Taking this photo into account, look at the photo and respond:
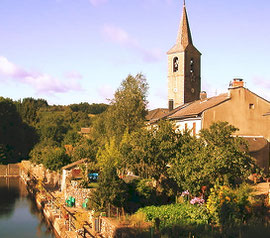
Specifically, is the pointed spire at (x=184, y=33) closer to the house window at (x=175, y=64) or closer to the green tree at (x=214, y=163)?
the house window at (x=175, y=64)

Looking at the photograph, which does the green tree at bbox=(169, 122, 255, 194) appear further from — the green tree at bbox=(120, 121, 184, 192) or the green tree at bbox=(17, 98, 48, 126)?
the green tree at bbox=(17, 98, 48, 126)

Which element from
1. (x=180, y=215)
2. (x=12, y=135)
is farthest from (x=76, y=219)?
(x=12, y=135)

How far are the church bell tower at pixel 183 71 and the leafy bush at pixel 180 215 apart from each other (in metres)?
36.2

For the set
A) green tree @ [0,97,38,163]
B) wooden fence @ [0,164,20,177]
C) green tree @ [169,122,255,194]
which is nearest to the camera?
green tree @ [169,122,255,194]

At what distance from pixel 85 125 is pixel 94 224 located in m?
89.7

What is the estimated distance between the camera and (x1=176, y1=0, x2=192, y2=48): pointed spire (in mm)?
55969

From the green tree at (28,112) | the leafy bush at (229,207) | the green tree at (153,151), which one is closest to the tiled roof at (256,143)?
the green tree at (153,151)

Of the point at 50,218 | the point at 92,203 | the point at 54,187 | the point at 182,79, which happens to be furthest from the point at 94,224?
the point at 182,79

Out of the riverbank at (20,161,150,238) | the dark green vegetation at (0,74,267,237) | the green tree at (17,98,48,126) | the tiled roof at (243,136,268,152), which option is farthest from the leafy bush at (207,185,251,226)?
the green tree at (17,98,48,126)

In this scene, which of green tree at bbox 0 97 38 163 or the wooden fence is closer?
the wooden fence

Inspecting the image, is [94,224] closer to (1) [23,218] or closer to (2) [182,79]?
(1) [23,218]

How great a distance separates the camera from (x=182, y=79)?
54625 millimetres

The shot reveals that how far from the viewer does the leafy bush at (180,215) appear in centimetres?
1680

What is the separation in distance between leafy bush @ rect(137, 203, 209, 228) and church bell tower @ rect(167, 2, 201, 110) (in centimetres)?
3623
